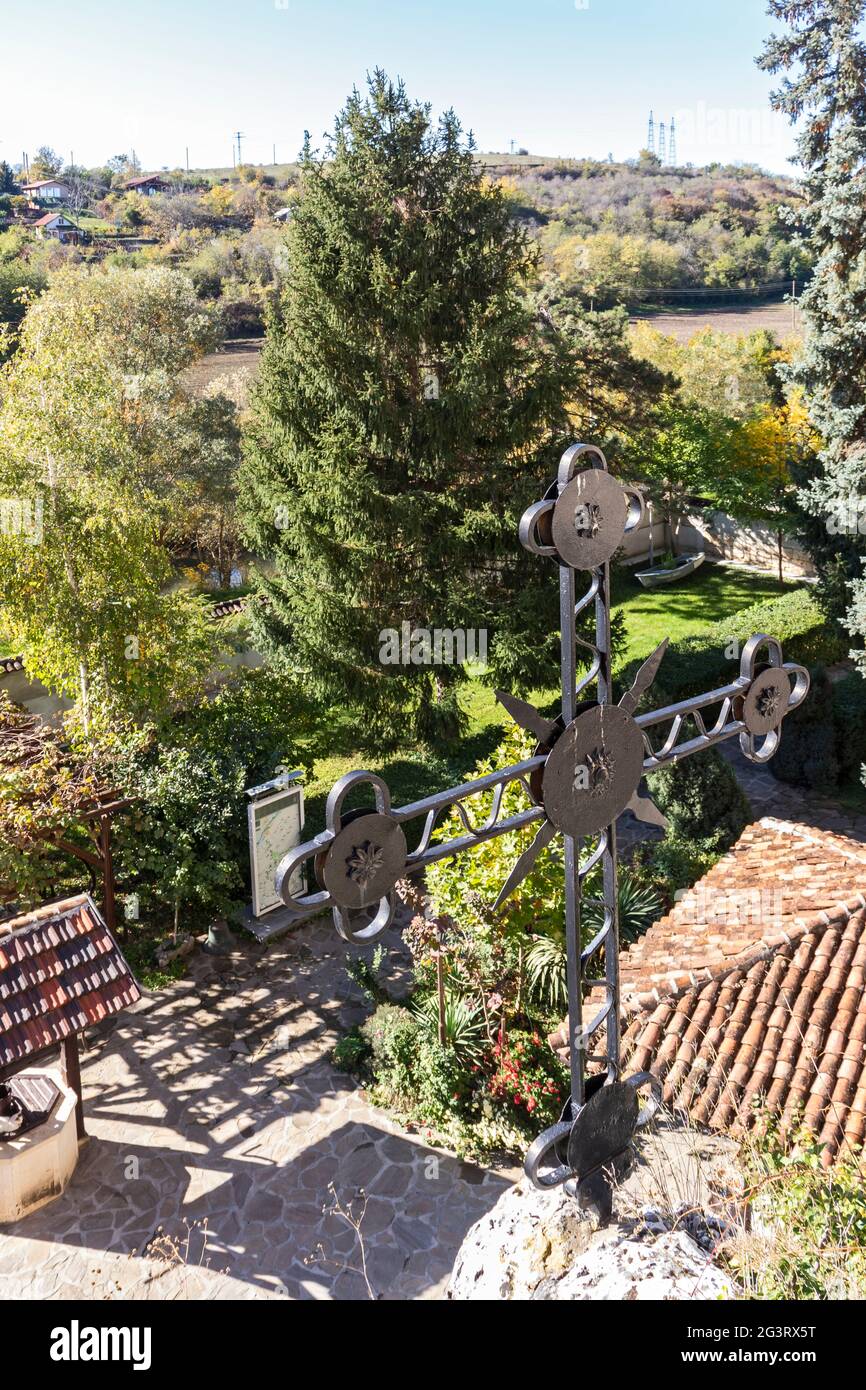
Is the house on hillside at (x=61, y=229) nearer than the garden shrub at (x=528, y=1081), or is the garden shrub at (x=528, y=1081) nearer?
the garden shrub at (x=528, y=1081)

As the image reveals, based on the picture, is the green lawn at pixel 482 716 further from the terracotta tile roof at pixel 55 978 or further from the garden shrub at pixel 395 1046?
the terracotta tile roof at pixel 55 978

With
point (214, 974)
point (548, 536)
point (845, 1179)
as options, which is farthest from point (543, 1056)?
point (548, 536)

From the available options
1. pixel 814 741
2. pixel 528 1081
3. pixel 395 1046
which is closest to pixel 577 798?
pixel 528 1081

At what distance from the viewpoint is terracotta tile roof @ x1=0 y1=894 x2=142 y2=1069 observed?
898 cm

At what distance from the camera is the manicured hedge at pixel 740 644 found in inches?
757

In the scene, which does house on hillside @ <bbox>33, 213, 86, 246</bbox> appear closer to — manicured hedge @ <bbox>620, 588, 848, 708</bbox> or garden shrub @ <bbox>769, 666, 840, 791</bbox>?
manicured hedge @ <bbox>620, 588, 848, 708</bbox>

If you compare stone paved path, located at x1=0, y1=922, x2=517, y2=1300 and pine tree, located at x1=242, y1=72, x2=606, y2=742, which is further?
pine tree, located at x1=242, y1=72, x2=606, y2=742

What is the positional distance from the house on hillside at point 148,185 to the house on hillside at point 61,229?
70.5 ft

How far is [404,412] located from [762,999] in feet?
35.5

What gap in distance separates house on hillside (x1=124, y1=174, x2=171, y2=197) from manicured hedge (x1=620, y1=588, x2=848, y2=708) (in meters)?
86.5

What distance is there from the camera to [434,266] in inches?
634

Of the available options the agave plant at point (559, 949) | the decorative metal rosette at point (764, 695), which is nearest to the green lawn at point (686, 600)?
the agave plant at point (559, 949)

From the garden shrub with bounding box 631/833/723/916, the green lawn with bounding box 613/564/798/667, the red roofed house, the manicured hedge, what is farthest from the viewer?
the green lawn with bounding box 613/564/798/667

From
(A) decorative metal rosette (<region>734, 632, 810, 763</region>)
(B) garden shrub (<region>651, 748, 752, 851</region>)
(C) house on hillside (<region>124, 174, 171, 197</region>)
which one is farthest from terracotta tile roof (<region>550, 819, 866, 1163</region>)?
(C) house on hillside (<region>124, 174, 171, 197</region>)
